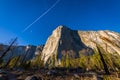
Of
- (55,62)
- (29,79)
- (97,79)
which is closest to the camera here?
(29,79)

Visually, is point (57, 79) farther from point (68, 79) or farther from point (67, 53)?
point (67, 53)

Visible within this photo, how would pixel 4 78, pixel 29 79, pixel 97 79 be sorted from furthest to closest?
pixel 97 79 < pixel 4 78 < pixel 29 79

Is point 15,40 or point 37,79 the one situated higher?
point 15,40

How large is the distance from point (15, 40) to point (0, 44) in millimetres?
8567

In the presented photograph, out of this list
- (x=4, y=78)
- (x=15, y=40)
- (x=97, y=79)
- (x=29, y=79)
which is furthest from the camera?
(x=15, y=40)

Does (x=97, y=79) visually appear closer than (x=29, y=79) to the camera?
No

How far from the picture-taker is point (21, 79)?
105 feet

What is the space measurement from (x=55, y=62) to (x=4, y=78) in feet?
554

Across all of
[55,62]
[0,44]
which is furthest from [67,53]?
[0,44]

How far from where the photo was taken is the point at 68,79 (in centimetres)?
3569

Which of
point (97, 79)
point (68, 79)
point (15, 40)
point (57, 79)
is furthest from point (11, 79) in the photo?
point (15, 40)

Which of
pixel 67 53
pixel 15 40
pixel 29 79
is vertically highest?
pixel 67 53

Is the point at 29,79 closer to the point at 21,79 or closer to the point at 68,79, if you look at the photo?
the point at 21,79

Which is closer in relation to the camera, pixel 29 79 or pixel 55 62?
pixel 29 79
